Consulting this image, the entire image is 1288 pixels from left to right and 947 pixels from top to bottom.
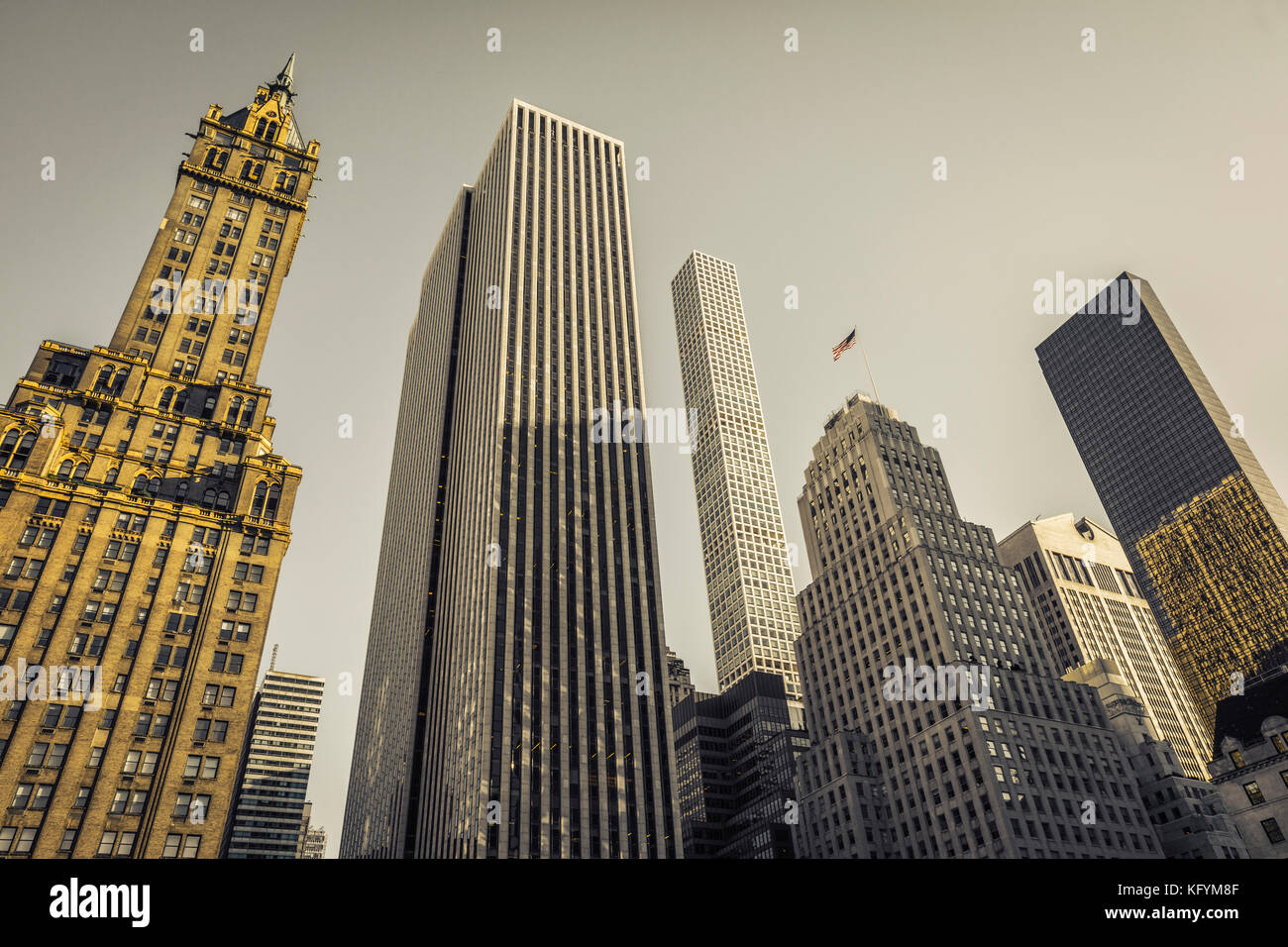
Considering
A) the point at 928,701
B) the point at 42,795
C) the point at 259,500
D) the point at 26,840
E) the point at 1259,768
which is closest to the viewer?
the point at 26,840

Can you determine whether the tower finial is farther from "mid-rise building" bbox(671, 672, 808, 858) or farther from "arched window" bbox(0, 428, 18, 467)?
"mid-rise building" bbox(671, 672, 808, 858)

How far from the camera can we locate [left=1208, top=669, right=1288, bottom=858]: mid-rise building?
329 feet

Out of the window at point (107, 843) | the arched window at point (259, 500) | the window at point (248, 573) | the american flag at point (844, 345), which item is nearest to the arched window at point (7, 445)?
the arched window at point (259, 500)

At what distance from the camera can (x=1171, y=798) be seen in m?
137

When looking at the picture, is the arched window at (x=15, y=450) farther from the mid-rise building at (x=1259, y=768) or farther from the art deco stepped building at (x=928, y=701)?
the mid-rise building at (x=1259, y=768)

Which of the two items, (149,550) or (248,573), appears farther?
(248,573)

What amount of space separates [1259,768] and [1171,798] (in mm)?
39601

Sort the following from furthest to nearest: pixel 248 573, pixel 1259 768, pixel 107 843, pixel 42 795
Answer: pixel 1259 768
pixel 248 573
pixel 107 843
pixel 42 795

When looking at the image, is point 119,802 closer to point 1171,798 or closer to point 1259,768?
point 1259,768

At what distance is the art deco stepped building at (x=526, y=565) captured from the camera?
359 feet

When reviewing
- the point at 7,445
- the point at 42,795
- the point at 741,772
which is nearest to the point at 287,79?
the point at 7,445

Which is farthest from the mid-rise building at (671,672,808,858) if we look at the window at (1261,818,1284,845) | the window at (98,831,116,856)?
the window at (98,831,116,856)

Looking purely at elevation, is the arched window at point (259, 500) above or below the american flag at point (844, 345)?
below

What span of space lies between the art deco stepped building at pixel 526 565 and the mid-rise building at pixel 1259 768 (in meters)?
70.0
